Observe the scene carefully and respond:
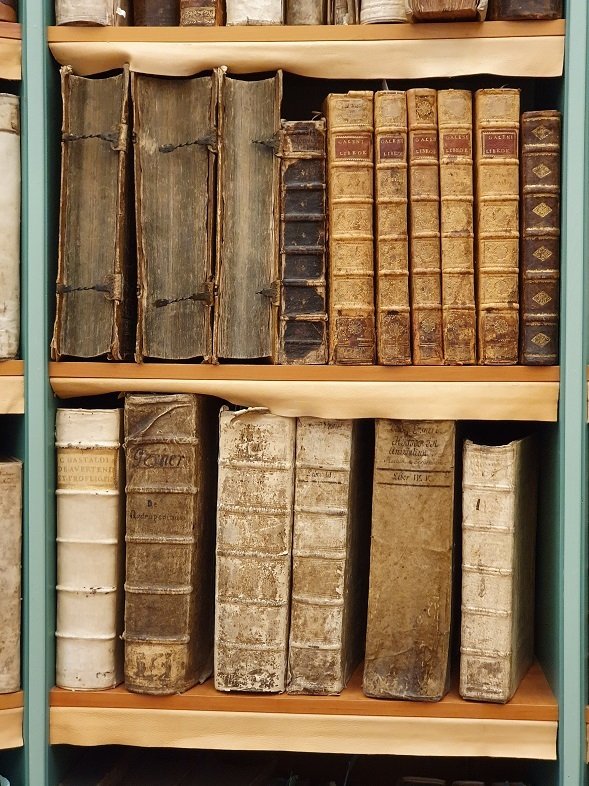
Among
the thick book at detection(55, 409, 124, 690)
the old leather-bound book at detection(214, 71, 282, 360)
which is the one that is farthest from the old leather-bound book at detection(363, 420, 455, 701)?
the thick book at detection(55, 409, 124, 690)

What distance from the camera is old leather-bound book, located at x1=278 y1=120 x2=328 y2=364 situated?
1173 mm

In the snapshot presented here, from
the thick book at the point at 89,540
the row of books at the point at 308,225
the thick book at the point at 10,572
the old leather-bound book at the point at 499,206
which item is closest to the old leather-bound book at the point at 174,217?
the row of books at the point at 308,225

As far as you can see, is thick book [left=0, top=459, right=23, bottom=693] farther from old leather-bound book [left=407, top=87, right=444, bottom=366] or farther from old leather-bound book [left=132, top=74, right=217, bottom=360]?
old leather-bound book [left=407, top=87, right=444, bottom=366]

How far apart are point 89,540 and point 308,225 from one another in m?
0.51

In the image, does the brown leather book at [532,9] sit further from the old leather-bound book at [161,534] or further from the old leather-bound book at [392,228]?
the old leather-bound book at [161,534]

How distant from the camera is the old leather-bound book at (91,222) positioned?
3.86ft

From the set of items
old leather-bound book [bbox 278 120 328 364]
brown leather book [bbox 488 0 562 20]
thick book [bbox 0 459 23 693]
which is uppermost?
brown leather book [bbox 488 0 562 20]

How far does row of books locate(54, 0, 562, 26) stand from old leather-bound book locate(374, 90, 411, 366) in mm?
108

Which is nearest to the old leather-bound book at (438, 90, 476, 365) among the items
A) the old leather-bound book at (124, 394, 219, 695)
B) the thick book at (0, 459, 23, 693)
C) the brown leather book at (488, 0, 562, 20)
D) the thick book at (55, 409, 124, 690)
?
the brown leather book at (488, 0, 562, 20)

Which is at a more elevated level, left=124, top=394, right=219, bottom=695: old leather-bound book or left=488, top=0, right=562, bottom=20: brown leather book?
left=488, top=0, right=562, bottom=20: brown leather book

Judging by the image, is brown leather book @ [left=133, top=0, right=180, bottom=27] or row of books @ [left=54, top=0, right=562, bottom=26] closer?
row of books @ [left=54, top=0, right=562, bottom=26]

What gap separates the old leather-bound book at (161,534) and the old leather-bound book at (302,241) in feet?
0.54

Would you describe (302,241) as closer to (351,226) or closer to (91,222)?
(351,226)

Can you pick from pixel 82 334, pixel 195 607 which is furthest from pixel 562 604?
pixel 82 334
